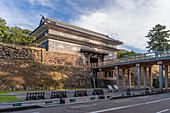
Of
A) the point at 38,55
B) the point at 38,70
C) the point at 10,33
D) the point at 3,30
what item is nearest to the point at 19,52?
the point at 38,55

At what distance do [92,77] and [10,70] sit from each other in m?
16.6

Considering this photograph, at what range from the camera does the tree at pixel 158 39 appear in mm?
43162

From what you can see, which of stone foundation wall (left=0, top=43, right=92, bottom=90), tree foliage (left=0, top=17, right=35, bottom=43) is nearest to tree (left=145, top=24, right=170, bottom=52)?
stone foundation wall (left=0, top=43, right=92, bottom=90)

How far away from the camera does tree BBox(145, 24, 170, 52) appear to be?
1699 inches

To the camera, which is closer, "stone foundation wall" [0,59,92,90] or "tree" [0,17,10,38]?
"stone foundation wall" [0,59,92,90]

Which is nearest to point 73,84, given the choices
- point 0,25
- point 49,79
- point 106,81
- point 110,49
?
point 49,79

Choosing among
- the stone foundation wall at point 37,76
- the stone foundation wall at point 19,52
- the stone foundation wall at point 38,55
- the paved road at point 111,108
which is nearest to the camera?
the paved road at point 111,108

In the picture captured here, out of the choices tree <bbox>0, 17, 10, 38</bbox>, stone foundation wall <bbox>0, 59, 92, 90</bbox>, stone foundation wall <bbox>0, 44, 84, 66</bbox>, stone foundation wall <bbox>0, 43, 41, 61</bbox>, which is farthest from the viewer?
tree <bbox>0, 17, 10, 38</bbox>

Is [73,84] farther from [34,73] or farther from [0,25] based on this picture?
[0,25]

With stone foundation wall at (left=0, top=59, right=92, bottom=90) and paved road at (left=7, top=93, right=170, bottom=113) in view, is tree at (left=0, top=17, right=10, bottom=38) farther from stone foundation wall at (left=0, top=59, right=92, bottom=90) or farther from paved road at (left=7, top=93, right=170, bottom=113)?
paved road at (left=7, top=93, right=170, bottom=113)

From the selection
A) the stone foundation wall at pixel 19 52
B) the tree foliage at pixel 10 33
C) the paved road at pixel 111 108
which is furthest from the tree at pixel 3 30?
the paved road at pixel 111 108

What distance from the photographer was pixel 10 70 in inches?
762

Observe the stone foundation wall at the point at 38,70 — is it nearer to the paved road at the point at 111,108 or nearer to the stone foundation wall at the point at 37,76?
the stone foundation wall at the point at 37,76

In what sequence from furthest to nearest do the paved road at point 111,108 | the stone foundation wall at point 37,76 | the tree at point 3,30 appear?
the tree at point 3,30
the stone foundation wall at point 37,76
the paved road at point 111,108
